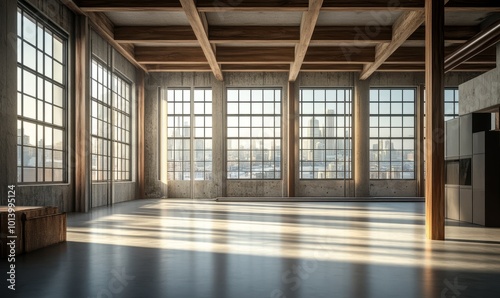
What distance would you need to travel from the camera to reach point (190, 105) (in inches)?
1024

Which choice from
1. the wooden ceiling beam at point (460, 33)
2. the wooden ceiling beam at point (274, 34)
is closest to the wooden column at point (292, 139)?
the wooden ceiling beam at point (274, 34)

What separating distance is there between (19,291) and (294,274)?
336 centimetres

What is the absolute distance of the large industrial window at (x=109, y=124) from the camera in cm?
1866

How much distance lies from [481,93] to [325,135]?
44.3ft

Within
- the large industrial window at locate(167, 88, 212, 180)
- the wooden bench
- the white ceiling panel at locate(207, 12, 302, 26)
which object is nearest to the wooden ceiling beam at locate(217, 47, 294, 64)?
the white ceiling panel at locate(207, 12, 302, 26)

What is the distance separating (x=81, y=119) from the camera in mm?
16188

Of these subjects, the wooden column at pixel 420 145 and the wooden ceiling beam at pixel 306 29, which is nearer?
the wooden ceiling beam at pixel 306 29

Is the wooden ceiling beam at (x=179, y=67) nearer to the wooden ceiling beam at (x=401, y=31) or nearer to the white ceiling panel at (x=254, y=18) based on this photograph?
the white ceiling panel at (x=254, y=18)

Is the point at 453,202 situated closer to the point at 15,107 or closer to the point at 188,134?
the point at 15,107

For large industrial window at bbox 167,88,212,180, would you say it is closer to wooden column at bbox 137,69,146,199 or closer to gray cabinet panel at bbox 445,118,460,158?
wooden column at bbox 137,69,146,199

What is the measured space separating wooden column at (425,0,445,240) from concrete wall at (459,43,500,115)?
322 centimetres

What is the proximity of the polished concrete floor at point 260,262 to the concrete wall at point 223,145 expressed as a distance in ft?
44.4

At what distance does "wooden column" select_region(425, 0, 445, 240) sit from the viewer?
31.6 ft

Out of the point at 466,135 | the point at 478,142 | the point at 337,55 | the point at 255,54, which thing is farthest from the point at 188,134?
the point at 478,142
